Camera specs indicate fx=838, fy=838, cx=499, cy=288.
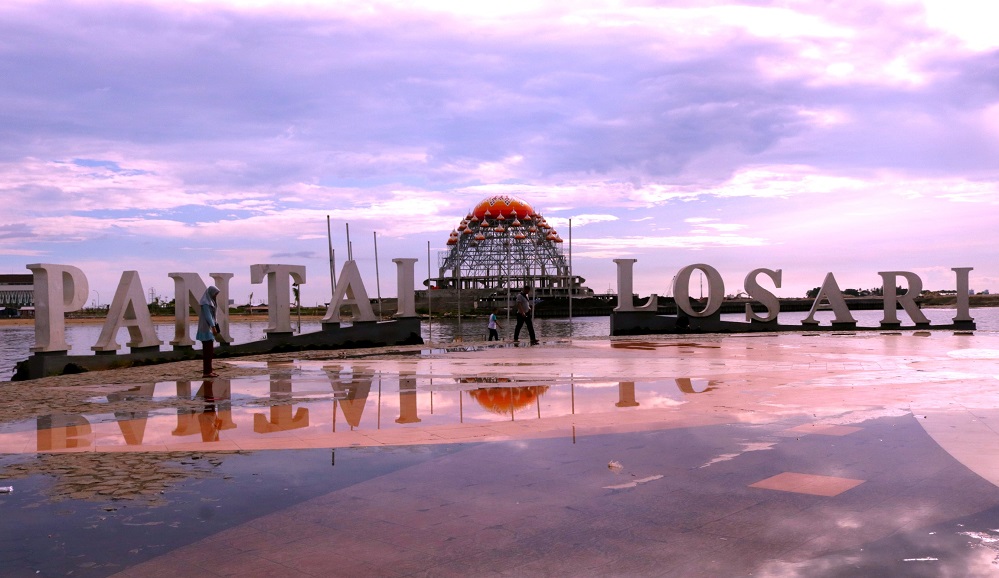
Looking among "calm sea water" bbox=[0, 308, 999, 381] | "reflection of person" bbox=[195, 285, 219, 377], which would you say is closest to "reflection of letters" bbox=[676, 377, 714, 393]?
"reflection of person" bbox=[195, 285, 219, 377]

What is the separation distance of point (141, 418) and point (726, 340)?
18.0m

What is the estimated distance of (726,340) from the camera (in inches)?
938

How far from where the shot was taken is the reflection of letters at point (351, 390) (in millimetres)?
9133

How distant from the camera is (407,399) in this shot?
34.0 feet

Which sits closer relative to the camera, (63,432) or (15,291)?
(63,432)

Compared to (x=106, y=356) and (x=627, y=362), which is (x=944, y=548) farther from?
(x=106, y=356)

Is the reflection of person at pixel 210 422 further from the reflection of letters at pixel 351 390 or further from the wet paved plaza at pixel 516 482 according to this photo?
the reflection of letters at pixel 351 390

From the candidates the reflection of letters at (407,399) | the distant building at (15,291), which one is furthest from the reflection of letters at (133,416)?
the distant building at (15,291)

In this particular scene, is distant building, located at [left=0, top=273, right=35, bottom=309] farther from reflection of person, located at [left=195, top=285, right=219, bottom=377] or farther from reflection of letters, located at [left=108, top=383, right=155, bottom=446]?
reflection of letters, located at [left=108, top=383, right=155, bottom=446]

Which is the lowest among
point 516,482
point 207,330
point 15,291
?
point 516,482

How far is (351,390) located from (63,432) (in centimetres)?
397

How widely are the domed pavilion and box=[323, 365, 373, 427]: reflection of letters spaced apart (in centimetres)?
9836

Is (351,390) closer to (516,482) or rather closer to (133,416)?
(133,416)

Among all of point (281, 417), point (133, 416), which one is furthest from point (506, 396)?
point (133, 416)
